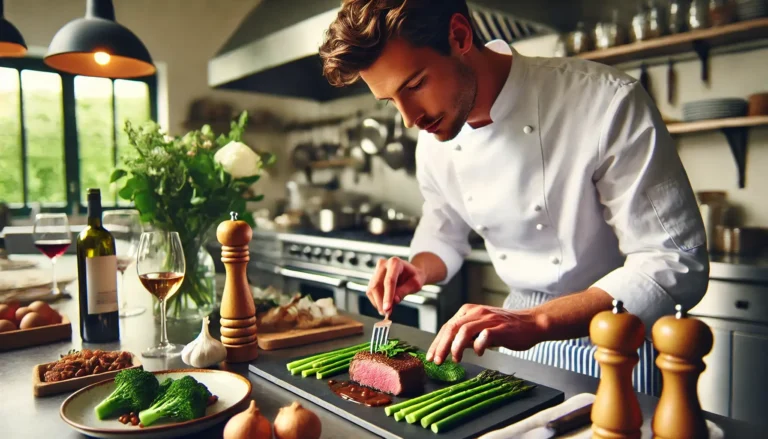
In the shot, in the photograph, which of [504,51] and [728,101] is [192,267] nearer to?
[504,51]

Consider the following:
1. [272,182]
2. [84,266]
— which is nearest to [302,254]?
[272,182]

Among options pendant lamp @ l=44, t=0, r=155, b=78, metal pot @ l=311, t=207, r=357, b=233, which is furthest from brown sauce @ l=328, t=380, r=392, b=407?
metal pot @ l=311, t=207, r=357, b=233

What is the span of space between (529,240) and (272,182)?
4.04 meters

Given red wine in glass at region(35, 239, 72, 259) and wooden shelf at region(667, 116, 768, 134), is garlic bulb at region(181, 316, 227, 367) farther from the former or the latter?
wooden shelf at region(667, 116, 768, 134)

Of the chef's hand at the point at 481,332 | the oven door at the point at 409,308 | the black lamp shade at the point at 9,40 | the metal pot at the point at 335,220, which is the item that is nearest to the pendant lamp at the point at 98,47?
the black lamp shade at the point at 9,40

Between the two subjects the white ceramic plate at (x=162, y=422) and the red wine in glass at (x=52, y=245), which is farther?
the red wine in glass at (x=52, y=245)

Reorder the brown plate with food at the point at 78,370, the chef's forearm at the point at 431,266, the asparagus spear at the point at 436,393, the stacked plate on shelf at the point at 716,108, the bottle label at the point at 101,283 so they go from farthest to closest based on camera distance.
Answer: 1. the stacked plate on shelf at the point at 716,108
2. the chef's forearm at the point at 431,266
3. the bottle label at the point at 101,283
4. the brown plate with food at the point at 78,370
5. the asparagus spear at the point at 436,393

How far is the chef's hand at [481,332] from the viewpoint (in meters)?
0.83

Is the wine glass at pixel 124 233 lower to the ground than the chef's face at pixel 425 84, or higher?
lower

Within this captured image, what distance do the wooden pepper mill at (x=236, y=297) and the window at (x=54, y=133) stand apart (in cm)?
340

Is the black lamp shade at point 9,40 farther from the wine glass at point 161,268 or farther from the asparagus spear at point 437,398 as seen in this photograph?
the asparagus spear at point 437,398

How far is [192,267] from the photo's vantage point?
1.40 metres

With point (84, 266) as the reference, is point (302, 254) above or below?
below

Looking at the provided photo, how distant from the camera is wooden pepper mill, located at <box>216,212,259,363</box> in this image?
1063 mm
